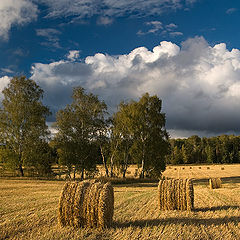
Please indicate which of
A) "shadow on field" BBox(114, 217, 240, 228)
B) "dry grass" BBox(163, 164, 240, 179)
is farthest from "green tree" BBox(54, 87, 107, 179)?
"shadow on field" BBox(114, 217, 240, 228)

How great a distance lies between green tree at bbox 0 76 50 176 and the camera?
1302 inches

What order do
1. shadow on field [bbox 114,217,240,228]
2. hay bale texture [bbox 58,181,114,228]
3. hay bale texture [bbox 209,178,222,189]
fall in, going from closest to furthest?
hay bale texture [bbox 58,181,114,228], shadow on field [bbox 114,217,240,228], hay bale texture [bbox 209,178,222,189]

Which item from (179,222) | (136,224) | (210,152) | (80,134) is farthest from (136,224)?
(210,152)

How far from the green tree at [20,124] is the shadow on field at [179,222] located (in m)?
26.7

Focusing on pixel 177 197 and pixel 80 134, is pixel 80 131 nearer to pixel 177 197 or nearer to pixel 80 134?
pixel 80 134

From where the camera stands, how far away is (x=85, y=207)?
821cm

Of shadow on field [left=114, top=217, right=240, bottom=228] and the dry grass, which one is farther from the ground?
shadow on field [left=114, top=217, right=240, bottom=228]

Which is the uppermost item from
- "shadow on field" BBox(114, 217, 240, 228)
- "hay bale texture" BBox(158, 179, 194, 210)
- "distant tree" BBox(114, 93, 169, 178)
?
"distant tree" BBox(114, 93, 169, 178)

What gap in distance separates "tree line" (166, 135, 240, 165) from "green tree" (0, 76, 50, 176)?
234 feet

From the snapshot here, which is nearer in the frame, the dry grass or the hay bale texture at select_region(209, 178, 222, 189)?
the hay bale texture at select_region(209, 178, 222, 189)

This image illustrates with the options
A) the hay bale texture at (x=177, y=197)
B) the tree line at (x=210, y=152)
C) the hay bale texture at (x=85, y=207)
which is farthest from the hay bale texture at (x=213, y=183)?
the tree line at (x=210, y=152)

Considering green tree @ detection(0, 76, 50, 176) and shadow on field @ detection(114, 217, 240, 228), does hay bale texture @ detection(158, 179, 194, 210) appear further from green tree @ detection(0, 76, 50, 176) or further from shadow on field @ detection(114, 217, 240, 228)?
green tree @ detection(0, 76, 50, 176)

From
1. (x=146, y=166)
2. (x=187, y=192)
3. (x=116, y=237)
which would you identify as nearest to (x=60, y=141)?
(x=146, y=166)

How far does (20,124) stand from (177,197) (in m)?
27.1
